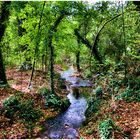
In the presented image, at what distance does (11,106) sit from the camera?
15711mm

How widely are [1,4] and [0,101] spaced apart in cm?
724

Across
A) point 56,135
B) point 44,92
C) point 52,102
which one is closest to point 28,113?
point 56,135

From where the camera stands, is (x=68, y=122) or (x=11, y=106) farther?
(x=68, y=122)

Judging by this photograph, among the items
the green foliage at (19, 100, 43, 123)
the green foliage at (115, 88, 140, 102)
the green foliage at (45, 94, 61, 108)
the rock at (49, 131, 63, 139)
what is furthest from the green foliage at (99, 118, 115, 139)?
the green foliage at (45, 94, 61, 108)

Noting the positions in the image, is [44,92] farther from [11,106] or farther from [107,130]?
[107,130]

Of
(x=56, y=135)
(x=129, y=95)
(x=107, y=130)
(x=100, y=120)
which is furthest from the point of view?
(x=129, y=95)

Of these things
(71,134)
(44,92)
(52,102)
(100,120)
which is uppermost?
(44,92)

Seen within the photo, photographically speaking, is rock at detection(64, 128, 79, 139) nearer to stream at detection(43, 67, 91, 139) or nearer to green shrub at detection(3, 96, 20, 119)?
stream at detection(43, 67, 91, 139)

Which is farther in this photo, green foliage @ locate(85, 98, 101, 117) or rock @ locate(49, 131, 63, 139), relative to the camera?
green foliage @ locate(85, 98, 101, 117)

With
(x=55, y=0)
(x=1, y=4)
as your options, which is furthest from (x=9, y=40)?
(x=55, y=0)

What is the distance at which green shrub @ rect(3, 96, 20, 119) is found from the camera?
15195 millimetres

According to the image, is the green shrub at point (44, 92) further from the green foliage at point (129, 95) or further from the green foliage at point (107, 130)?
the green foliage at point (107, 130)

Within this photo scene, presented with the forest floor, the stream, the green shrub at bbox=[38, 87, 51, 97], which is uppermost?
the green shrub at bbox=[38, 87, 51, 97]

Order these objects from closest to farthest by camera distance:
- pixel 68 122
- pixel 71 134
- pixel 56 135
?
pixel 56 135
pixel 71 134
pixel 68 122
